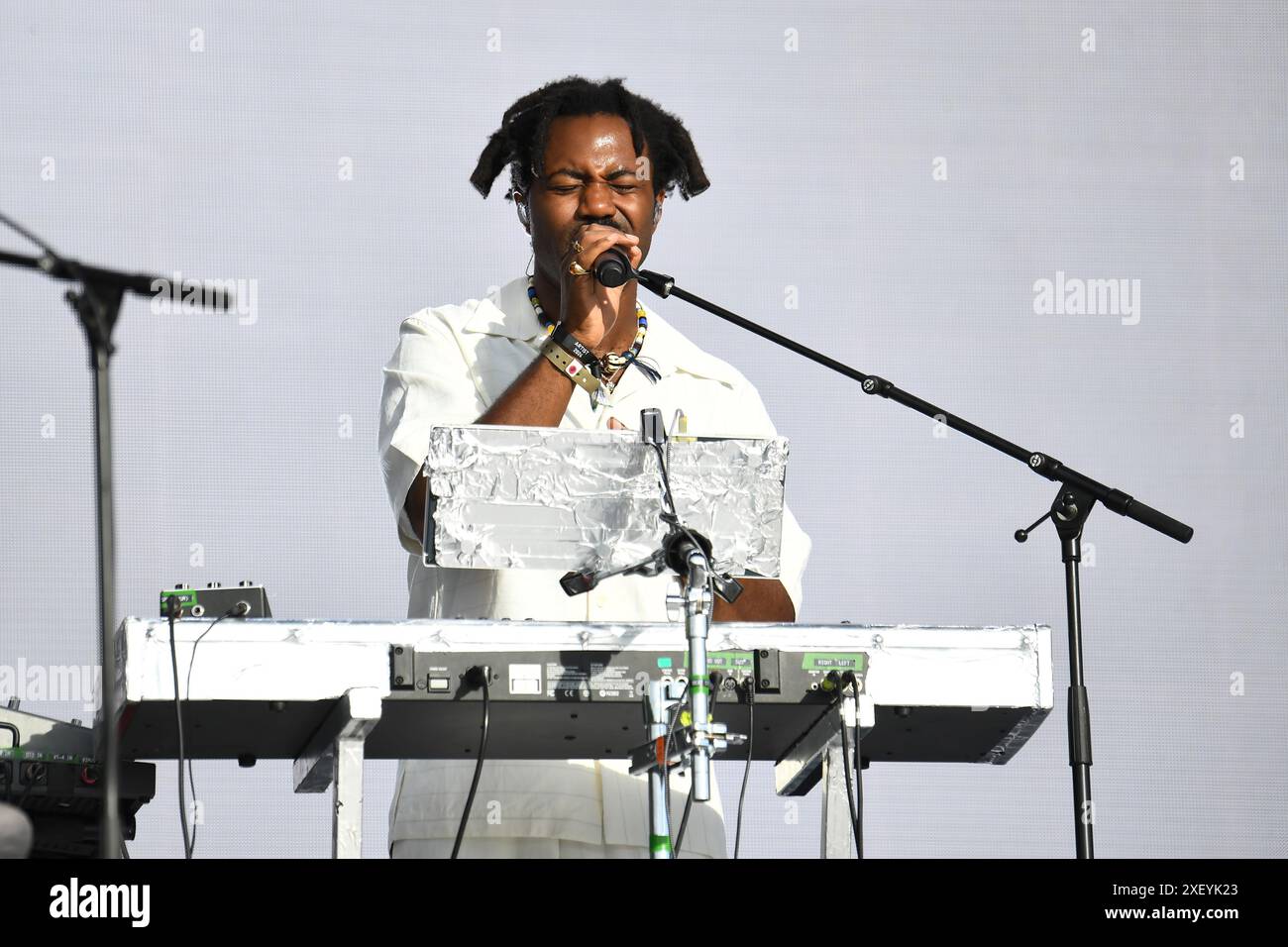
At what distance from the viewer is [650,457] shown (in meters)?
2.78

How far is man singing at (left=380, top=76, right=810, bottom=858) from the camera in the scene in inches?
121

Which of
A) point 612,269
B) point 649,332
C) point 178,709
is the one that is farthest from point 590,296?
point 178,709

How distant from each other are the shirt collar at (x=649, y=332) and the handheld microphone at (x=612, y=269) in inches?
16.5

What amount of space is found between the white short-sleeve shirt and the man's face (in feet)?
0.44

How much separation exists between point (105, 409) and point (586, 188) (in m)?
1.56

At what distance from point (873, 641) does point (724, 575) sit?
9.8 inches

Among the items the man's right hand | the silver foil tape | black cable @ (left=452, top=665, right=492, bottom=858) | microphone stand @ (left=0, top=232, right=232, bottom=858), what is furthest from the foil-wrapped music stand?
microphone stand @ (left=0, top=232, right=232, bottom=858)

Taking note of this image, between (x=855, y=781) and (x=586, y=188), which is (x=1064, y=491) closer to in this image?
(x=855, y=781)

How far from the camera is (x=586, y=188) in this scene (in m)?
3.52

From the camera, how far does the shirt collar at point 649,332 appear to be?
3488 millimetres

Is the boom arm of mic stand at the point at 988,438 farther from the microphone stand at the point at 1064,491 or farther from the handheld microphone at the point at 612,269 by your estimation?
the handheld microphone at the point at 612,269
